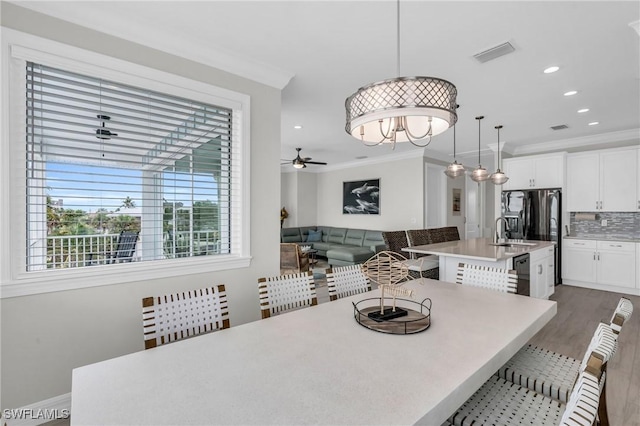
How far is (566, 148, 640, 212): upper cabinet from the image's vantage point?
188 inches

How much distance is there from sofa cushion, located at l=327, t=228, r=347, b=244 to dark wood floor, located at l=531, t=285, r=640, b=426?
14.7ft

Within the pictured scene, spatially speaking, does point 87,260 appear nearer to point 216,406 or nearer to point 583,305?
point 216,406

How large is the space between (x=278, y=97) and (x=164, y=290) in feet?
6.29

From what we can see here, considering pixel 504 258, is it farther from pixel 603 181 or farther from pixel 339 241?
pixel 339 241

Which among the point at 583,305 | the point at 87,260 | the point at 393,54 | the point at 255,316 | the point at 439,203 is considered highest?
the point at 393,54

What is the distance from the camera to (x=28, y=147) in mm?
1855

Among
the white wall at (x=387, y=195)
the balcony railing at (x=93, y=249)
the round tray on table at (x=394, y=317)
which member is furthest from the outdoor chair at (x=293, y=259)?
the round tray on table at (x=394, y=317)

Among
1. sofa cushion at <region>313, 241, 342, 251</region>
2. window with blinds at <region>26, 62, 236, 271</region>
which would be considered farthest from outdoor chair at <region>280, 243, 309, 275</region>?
window with blinds at <region>26, 62, 236, 271</region>

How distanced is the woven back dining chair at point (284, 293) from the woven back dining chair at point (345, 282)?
153 mm

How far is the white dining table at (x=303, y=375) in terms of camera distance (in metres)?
0.91

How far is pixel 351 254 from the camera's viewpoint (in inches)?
255

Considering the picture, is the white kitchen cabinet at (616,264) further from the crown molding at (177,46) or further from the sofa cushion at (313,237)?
the sofa cushion at (313,237)

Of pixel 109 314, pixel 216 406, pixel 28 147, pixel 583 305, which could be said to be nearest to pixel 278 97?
pixel 28 147

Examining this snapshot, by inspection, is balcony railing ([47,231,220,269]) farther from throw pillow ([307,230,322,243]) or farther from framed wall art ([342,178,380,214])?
throw pillow ([307,230,322,243])
